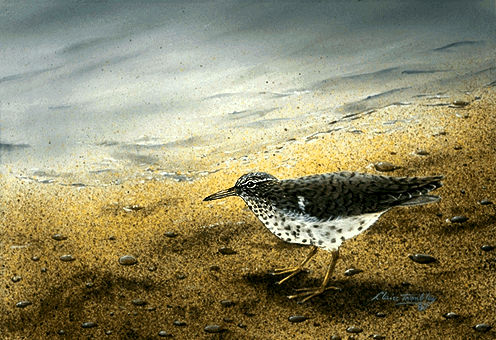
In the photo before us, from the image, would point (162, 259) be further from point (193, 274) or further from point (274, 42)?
point (274, 42)

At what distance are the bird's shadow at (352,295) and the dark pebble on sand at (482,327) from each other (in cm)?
17

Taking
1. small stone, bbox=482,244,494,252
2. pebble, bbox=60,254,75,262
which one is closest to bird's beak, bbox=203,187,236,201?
pebble, bbox=60,254,75,262

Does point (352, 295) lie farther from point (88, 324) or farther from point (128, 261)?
point (88, 324)

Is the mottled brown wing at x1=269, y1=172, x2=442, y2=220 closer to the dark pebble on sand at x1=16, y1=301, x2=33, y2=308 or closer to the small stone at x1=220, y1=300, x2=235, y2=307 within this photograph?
the small stone at x1=220, y1=300, x2=235, y2=307

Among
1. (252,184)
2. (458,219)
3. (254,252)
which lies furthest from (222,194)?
(458,219)

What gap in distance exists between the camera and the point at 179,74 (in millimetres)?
2699

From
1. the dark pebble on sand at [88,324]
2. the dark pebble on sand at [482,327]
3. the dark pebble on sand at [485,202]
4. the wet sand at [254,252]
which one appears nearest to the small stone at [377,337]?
the wet sand at [254,252]

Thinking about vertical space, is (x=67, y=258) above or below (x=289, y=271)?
above

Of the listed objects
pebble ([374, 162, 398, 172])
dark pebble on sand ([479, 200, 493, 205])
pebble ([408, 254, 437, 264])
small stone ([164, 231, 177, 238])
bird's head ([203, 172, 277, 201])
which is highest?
bird's head ([203, 172, 277, 201])

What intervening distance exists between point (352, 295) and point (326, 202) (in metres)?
0.40

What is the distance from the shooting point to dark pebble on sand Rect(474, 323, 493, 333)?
7.75 feet

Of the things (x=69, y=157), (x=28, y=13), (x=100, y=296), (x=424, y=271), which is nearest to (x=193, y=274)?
(x=100, y=296)
